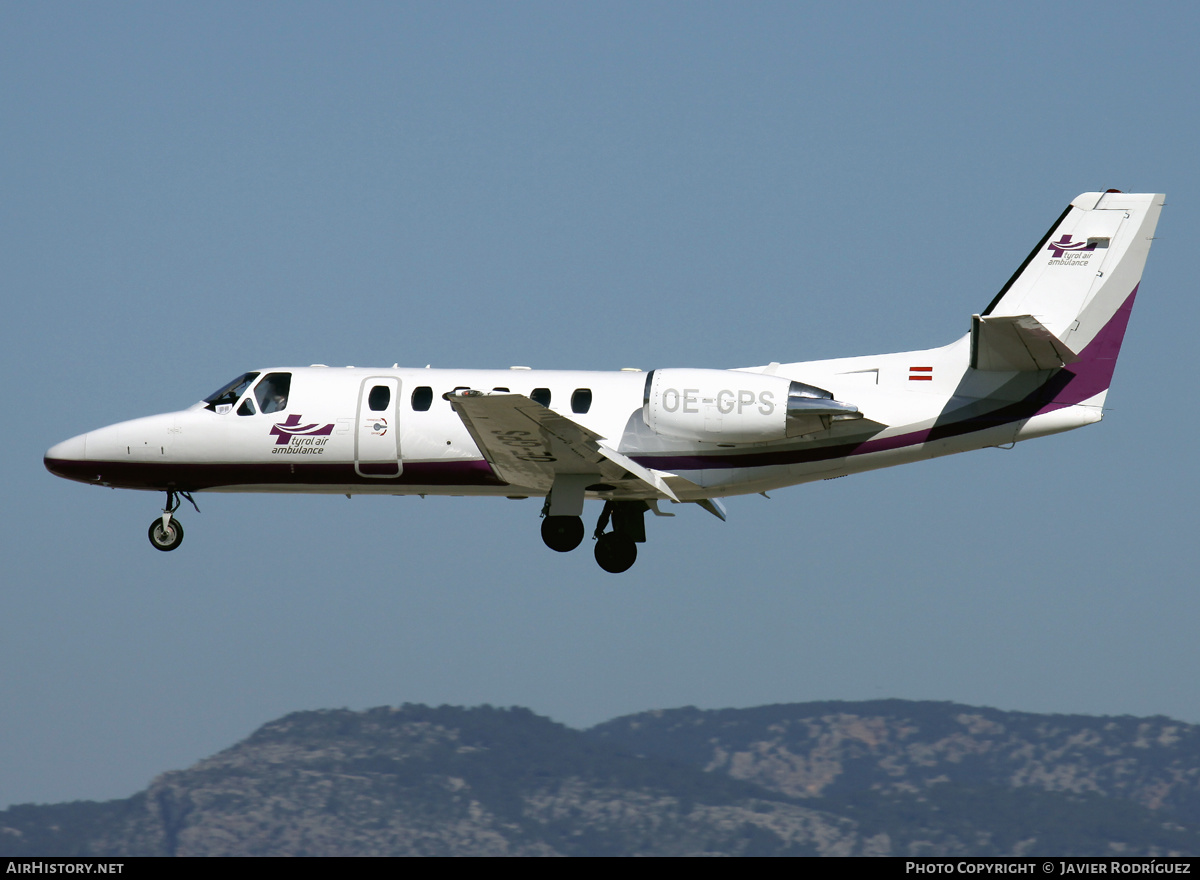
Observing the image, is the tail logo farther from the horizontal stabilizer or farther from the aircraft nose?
the aircraft nose

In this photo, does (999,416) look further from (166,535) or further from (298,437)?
(166,535)

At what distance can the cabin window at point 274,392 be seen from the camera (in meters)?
24.5

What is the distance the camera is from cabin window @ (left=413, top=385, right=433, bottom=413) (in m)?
23.8

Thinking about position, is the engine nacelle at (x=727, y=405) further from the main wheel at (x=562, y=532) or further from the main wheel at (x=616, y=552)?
the main wheel at (x=616, y=552)

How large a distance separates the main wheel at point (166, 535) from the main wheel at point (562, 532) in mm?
6947

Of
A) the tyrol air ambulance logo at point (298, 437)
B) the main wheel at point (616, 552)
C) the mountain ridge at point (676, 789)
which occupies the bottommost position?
the mountain ridge at point (676, 789)

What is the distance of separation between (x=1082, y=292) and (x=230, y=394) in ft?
46.3

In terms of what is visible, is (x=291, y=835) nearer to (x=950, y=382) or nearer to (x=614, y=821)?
(x=614, y=821)

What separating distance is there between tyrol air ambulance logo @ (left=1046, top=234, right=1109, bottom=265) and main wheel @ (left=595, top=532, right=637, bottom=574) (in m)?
8.33

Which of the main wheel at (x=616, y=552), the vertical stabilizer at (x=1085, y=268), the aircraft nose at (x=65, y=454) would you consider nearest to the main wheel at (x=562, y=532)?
the main wheel at (x=616, y=552)

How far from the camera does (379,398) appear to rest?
78.7ft

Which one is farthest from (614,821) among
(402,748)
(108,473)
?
(108,473)

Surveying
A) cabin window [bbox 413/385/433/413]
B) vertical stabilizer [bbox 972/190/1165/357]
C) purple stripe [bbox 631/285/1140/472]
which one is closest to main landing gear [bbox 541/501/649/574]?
purple stripe [bbox 631/285/1140/472]

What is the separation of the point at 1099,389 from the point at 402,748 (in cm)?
15170
